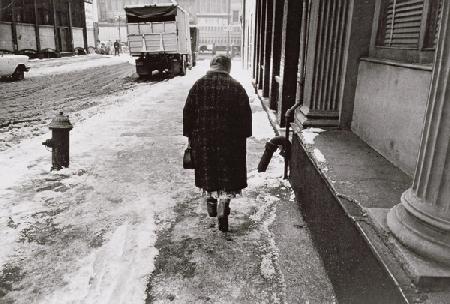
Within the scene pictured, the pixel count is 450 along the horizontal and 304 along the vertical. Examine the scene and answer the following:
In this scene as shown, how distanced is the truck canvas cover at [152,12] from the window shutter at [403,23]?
1718 centimetres

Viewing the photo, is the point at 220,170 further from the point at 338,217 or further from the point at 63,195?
the point at 63,195

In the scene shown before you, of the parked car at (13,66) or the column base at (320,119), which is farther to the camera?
the parked car at (13,66)

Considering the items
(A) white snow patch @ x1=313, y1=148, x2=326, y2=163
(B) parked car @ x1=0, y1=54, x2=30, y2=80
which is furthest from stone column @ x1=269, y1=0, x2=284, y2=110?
(B) parked car @ x1=0, y1=54, x2=30, y2=80

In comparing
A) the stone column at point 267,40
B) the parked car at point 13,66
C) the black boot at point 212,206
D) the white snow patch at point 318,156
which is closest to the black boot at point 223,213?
the black boot at point 212,206

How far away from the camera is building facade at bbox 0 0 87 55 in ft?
96.3

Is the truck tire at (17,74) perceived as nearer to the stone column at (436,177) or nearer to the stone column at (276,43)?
the stone column at (276,43)

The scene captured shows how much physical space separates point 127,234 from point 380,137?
2.80m

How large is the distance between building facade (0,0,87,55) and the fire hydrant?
27.5 meters

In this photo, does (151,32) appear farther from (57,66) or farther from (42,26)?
(42,26)

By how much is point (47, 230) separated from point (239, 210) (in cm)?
208

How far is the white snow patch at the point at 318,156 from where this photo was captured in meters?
3.72

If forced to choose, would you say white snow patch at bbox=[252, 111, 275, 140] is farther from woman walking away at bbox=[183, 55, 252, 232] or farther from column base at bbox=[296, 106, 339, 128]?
woman walking away at bbox=[183, 55, 252, 232]

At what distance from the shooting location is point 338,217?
9.49 feet

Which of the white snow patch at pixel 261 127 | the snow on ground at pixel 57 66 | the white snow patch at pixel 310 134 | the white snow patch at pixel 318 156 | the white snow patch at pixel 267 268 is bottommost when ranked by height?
the white snow patch at pixel 267 268
